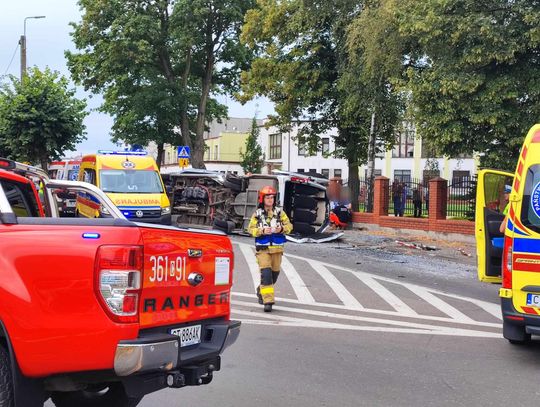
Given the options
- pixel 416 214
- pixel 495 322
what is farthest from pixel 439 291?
pixel 416 214

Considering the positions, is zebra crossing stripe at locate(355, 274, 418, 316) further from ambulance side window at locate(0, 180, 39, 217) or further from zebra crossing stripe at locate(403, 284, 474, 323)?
ambulance side window at locate(0, 180, 39, 217)

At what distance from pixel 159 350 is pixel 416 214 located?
19857 millimetres

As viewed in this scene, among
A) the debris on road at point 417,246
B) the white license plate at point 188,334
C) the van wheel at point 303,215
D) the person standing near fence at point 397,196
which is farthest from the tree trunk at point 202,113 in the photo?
the white license plate at point 188,334

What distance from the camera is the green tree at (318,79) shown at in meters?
22.9

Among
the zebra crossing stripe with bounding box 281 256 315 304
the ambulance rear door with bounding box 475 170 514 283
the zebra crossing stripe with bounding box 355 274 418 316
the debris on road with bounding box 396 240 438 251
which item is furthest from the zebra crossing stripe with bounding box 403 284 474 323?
the debris on road with bounding box 396 240 438 251

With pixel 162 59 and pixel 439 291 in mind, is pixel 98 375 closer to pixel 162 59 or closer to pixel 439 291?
pixel 439 291

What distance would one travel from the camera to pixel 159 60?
34844 mm

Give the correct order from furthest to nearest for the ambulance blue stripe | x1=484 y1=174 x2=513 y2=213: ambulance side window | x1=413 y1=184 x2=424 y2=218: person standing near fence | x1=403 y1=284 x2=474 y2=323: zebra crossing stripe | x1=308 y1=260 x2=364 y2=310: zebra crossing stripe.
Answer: x1=413 y1=184 x2=424 y2=218: person standing near fence, x1=308 y1=260 x2=364 y2=310: zebra crossing stripe, x1=403 y1=284 x2=474 y2=323: zebra crossing stripe, x1=484 y1=174 x2=513 y2=213: ambulance side window, the ambulance blue stripe

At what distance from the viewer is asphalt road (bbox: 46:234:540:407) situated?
5477 millimetres

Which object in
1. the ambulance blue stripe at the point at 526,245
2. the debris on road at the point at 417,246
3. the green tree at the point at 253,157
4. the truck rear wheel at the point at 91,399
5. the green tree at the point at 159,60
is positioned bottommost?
the debris on road at the point at 417,246

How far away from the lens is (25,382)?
361 cm

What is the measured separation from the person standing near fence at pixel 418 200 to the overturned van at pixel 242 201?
13.3 feet

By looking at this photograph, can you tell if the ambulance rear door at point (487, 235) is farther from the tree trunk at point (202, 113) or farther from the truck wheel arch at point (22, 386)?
the tree trunk at point (202, 113)

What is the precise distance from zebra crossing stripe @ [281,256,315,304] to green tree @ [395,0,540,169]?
6.20 m
